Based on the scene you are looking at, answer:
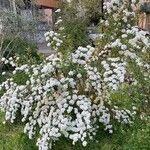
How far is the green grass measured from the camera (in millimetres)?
4487

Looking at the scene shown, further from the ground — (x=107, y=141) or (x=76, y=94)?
(x=76, y=94)

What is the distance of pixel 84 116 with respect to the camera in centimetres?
464

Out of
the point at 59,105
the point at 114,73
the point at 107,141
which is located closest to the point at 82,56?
the point at 114,73

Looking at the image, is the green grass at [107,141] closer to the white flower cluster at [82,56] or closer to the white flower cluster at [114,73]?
the white flower cluster at [114,73]

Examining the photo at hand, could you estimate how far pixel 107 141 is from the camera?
16.2ft

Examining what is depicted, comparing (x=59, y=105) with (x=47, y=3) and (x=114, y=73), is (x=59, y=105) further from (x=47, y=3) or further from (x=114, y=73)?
(x=47, y=3)

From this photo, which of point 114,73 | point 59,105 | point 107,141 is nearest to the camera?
point 59,105

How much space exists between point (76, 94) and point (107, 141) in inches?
20.3

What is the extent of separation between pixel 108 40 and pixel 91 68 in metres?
2.32

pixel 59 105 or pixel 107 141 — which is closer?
pixel 59 105

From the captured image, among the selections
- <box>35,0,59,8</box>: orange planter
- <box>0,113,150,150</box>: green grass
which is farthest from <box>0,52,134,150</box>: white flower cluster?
<box>35,0,59,8</box>: orange planter

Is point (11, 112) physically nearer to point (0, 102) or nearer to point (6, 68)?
point (0, 102)

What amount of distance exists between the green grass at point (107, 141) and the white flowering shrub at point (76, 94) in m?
0.10

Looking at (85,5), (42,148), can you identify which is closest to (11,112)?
(42,148)
